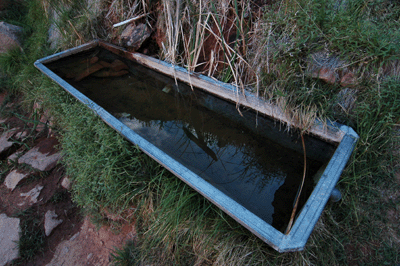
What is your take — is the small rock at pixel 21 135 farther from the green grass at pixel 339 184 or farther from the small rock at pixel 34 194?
the green grass at pixel 339 184

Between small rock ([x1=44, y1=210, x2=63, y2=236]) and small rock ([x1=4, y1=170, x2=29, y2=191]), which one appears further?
small rock ([x1=4, y1=170, x2=29, y2=191])

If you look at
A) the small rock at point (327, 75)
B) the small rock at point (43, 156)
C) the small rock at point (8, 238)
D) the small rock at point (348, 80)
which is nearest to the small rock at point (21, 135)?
the small rock at point (43, 156)

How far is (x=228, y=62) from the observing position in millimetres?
2166

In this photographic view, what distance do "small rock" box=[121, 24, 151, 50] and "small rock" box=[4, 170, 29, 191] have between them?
186cm

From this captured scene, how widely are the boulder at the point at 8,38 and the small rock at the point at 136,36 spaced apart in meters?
2.21

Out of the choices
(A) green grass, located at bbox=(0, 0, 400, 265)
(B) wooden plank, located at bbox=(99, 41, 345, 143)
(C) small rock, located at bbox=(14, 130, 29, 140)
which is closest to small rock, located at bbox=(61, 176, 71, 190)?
(A) green grass, located at bbox=(0, 0, 400, 265)

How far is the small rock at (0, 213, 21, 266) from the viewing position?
5.70ft

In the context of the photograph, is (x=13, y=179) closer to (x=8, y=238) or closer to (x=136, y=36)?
(x=8, y=238)

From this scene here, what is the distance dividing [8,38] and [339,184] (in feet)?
16.2

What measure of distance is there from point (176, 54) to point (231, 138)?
4.17ft

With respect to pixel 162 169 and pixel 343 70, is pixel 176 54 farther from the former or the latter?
pixel 343 70

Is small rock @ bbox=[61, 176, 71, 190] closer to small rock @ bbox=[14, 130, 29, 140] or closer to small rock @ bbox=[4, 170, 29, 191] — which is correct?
small rock @ bbox=[4, 170, 29, 191]

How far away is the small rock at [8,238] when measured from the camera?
5.70 feet

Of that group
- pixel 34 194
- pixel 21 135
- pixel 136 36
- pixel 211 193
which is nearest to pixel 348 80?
pixel 211 193
